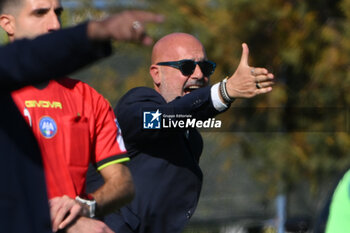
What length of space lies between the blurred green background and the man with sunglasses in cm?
542

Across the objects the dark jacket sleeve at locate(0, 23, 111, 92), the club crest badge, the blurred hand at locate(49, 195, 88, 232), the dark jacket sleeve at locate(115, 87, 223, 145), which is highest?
the dark jacket sleeve at locate(0, 23, 111, 92)

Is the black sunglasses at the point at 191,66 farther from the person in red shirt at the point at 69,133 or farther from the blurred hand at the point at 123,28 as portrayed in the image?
the blurred hand at the point at 123,28

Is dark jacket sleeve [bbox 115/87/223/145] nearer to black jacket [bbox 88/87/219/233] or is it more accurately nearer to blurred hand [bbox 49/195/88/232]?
black jacket [bbox 88/87/219/233]

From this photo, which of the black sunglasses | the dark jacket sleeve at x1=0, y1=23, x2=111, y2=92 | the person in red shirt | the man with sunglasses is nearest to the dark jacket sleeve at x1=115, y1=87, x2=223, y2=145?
the man with sunglasses

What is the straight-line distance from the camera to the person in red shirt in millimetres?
3389

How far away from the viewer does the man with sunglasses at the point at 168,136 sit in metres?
4.48

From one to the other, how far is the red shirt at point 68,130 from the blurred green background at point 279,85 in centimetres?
696

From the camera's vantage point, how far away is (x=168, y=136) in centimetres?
479

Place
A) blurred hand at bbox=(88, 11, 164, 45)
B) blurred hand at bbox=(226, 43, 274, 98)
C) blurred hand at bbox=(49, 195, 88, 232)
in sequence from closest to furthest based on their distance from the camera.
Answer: blurred hand at bbox=(88, 11, 164, 45) < blurred hand at bbox=(49, 195, 88, 232) < blurred hand at bbox=(226, 43, 274, 98)

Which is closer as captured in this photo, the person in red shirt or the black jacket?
the person in red shirt

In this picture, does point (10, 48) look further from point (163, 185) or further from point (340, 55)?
point (340, 55)

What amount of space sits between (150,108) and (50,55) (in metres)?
2.40

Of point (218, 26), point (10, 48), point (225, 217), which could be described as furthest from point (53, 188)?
point (218, 26)

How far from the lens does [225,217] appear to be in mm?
10508
